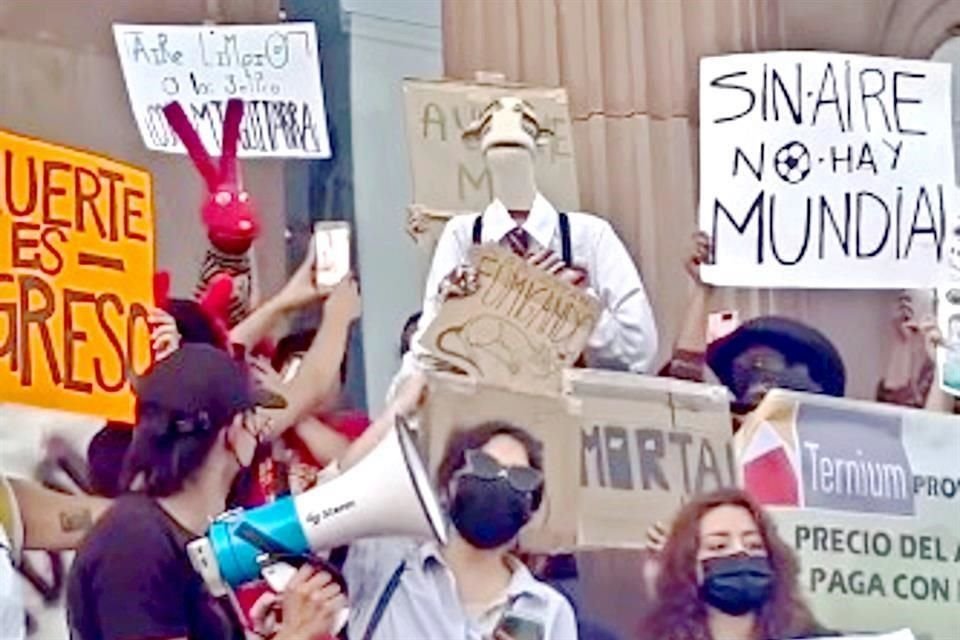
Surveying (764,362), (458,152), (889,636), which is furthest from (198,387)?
(889,636)

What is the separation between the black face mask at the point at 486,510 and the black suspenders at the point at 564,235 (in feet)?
2.82

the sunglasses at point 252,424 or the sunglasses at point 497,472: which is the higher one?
the sunglasses at point 252,424

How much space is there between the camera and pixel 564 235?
763 cm

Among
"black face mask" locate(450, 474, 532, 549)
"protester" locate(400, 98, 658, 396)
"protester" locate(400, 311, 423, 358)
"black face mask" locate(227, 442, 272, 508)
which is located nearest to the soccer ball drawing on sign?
"protester" locate(400, 98, 658, 396)

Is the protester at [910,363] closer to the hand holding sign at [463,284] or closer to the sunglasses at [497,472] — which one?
the hand holding sign at [463,284]

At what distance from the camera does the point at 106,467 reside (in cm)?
695

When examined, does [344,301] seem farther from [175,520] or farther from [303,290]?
[175,520]

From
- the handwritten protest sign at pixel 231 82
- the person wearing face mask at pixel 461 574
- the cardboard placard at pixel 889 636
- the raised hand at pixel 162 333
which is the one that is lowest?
the cardboard placard at pixel 889 636

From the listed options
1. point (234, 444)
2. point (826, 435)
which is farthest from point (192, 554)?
point (826, 435)

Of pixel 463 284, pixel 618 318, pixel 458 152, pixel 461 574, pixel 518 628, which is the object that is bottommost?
pixel 518 628

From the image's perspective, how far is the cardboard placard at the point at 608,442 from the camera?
7184 mm

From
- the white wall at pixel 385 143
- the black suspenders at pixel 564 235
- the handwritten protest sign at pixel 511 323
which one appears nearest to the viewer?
the handwritten protest sign at pixel 511 323

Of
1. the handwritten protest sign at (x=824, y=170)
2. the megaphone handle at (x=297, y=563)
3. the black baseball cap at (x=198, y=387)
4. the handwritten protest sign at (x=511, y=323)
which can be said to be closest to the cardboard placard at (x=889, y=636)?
the handwritten protest sign at (x=511, y=323)

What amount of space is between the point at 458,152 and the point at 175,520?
1.66 meters
